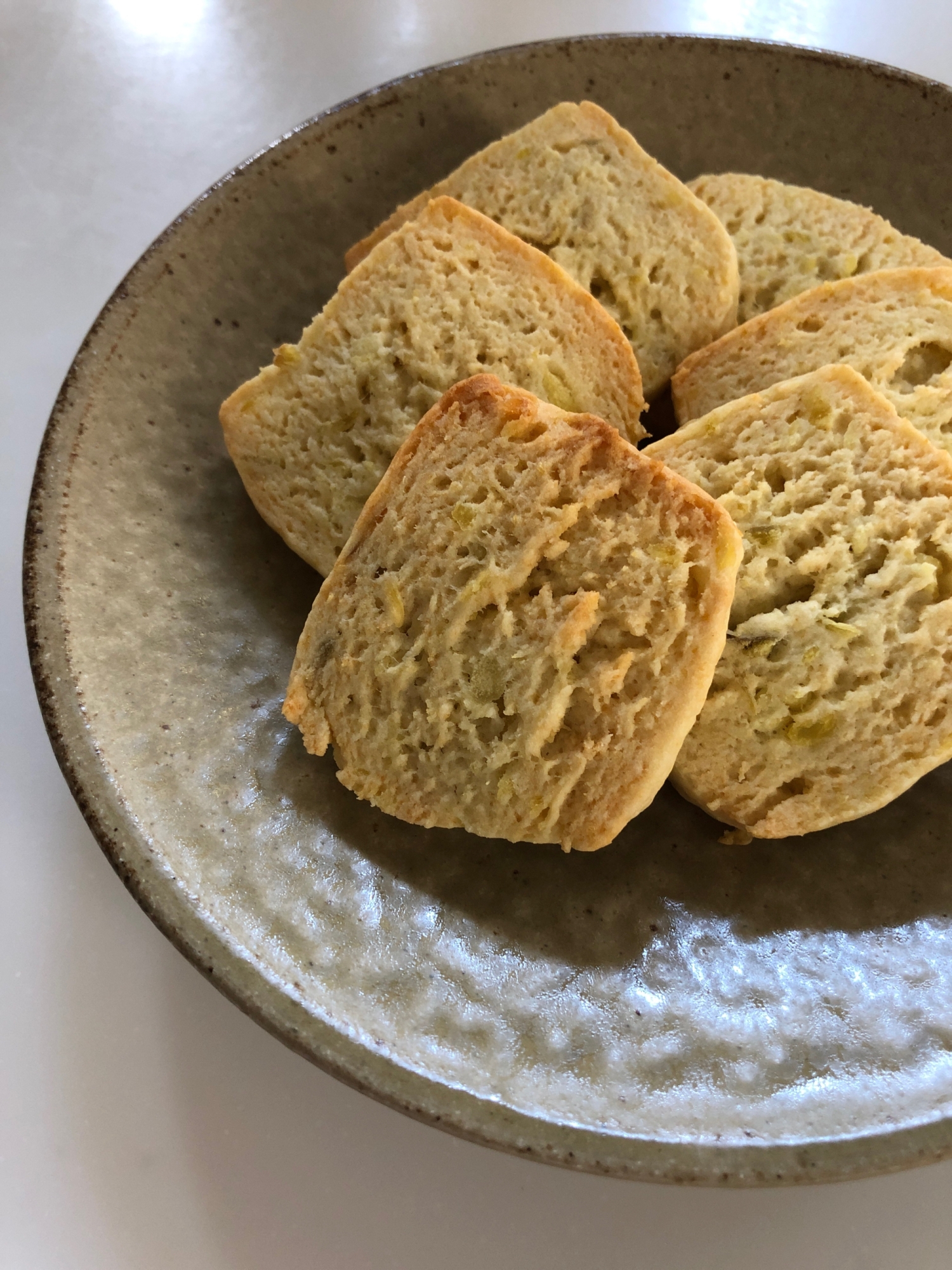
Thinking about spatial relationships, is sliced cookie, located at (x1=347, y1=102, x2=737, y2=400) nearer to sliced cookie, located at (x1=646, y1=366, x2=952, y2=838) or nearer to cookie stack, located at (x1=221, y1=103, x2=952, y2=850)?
cookie stack, located at (x1=221, y1=103, x2=952, y2=850)

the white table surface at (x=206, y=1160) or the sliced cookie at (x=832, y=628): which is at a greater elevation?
the sliced cookie at (x=832, y=628)

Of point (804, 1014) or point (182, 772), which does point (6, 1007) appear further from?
point (804, 1014)

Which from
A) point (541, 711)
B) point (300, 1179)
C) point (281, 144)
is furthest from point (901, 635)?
point (281, 144)

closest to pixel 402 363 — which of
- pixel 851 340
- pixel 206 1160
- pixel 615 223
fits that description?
pixel 615 223

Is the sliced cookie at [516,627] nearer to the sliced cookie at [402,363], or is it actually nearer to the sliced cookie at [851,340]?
the sliced cookie at [402,363]

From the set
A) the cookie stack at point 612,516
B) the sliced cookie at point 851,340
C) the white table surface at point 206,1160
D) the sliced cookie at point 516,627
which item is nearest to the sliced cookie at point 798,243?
the cookie stack at point 612,516
